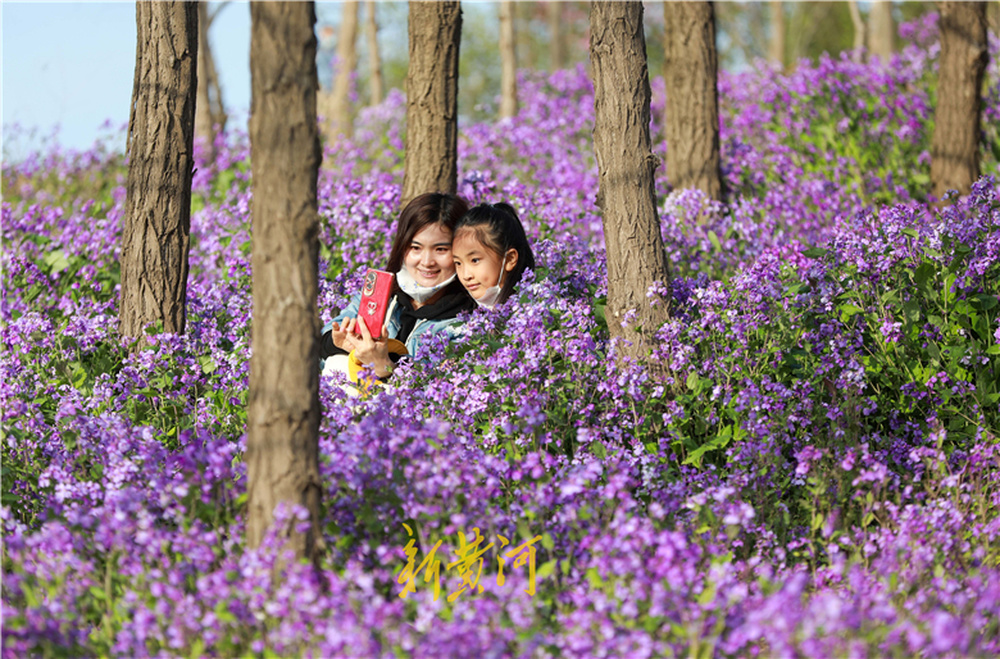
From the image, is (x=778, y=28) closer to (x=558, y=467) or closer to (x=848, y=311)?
(x=848, y=311)

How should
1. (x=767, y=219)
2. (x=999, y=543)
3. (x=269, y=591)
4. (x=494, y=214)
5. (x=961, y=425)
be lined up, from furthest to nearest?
1. (x=767, y=219)
2. (x=494, y=214)
3. (x=961, y=425)
4. (x=999, y=543)
5. (x=269, y=591)

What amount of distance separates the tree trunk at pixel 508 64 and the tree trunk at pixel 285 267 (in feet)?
32.0

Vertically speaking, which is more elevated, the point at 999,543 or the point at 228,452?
the point at 228,452

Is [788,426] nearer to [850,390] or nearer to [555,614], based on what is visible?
[850,390]

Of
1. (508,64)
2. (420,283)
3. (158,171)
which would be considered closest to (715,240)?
(420,283)

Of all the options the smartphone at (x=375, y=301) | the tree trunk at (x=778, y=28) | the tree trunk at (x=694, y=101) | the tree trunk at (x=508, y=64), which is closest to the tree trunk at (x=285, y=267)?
the smartphone at (x=375, y=301)

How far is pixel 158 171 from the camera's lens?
4.64 m

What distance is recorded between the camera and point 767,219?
22.5 feet

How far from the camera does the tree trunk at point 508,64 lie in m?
12.4

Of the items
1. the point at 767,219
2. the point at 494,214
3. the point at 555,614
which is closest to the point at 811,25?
the point at 767,219

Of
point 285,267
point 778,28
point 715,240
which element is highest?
point 778,28

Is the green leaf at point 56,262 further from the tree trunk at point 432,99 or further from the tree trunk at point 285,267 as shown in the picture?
the tree trunk at point 285,267

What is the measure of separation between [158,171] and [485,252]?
169 cm

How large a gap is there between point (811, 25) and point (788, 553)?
3240 cm
